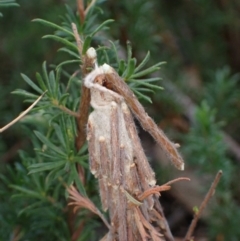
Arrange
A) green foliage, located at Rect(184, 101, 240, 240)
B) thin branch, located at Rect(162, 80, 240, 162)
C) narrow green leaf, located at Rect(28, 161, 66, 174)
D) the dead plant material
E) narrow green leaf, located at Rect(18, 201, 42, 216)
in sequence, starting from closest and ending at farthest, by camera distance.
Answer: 1. the dead plant material
2. narrow green leaf, located at Rect(28, 161, 66, 174)
3. narrow green leaf, located at Rect(18, 201, 42, 216)
4. green foliage, located at Rect(184, 101, 240, 240)
5. thin branch, located at Rect(162, 80, 240, 162)

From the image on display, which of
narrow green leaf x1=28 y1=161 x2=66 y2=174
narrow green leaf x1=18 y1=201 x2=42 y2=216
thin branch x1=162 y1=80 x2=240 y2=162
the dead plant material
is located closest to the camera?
the dead plant material

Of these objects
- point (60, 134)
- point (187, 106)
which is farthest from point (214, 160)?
point (60, 134)

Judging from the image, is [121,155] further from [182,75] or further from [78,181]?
[182,75]

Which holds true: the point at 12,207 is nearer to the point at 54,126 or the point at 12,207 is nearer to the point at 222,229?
the point at 54,126

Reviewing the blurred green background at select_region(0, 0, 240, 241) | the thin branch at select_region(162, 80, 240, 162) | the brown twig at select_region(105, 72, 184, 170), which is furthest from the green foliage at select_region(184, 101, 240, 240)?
the brown twig at select_region(105, 72, 184, 170)

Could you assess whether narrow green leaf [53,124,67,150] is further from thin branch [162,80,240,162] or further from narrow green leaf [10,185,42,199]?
thin branch [162,80,240,162]

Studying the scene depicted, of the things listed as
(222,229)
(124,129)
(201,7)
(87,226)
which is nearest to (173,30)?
(201,7)

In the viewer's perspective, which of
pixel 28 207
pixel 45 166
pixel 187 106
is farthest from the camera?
pixel 187 106

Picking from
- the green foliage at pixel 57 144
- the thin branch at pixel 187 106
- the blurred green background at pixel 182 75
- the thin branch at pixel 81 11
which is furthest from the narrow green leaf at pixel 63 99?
the thin branch at pixel 187 106

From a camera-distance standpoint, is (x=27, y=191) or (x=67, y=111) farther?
(x=27, y=191)

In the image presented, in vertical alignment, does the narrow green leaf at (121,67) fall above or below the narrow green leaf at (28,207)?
above

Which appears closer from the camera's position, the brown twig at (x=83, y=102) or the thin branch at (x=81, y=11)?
the brown twig at (x=83, y=102)

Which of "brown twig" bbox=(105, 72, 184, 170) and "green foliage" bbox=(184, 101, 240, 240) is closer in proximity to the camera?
"brown twig" bbox=(105, 72, 184, 170)

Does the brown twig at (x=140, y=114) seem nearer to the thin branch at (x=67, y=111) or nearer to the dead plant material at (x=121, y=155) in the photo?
the dead plant material at (x=121, y=155)
